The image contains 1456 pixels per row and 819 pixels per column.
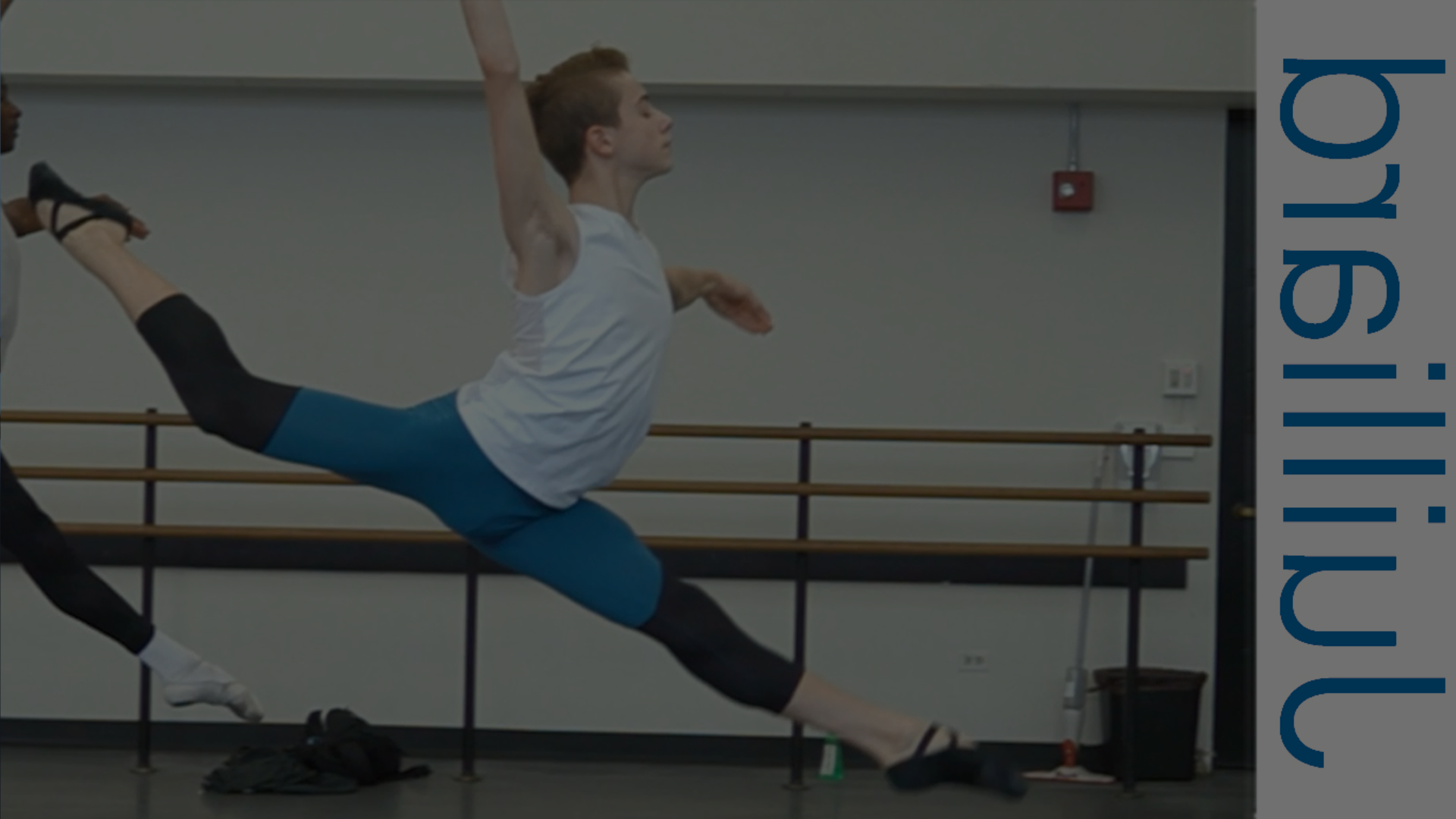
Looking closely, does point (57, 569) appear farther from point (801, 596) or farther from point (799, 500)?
point (799, 500)

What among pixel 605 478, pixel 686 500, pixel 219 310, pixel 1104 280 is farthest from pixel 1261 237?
pixel 219 310

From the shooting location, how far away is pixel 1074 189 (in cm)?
617

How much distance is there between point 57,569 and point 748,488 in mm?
2379

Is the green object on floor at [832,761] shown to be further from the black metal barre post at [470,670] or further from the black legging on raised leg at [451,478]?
the black legging on raised leg at [451,478]

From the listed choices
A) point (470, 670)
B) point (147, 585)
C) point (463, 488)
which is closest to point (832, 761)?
point (470, 670)

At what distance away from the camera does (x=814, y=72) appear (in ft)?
19.2

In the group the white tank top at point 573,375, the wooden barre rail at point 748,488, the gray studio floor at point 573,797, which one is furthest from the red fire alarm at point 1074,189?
the white tank top at point 573,375

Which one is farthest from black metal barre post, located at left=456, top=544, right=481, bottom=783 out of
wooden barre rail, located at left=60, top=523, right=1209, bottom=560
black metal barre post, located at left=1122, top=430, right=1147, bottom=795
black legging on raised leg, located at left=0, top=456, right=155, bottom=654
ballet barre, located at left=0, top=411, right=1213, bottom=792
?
black legging on raised leg, located at left=0, top=456, right=155, bottom=654

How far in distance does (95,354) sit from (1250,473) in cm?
356

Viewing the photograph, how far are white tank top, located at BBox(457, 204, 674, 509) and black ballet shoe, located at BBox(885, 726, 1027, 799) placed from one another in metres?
0.65

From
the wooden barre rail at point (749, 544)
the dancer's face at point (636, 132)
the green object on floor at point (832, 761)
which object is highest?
the dancer's face at point (636, 132)

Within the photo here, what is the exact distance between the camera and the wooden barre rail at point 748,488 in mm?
5750

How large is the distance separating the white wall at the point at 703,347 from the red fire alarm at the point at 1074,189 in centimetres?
7

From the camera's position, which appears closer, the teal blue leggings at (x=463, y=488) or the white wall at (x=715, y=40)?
the teal blue leggings at (x=463, y=488)
